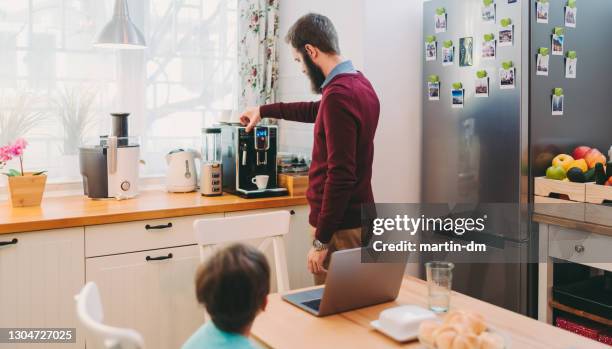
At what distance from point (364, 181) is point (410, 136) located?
3.31ft

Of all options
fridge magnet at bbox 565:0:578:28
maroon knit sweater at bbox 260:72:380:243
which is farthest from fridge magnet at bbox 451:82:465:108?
maroon knit sweater at bbox 260:72:380:243

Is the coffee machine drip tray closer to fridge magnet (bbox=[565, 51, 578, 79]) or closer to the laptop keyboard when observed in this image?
the laptop keyboard

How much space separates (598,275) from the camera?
2.96m

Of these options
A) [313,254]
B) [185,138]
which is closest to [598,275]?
[313,254]

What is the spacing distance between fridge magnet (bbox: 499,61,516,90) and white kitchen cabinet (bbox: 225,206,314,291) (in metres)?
1.11

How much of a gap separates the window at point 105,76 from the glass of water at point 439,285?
2.09 meters

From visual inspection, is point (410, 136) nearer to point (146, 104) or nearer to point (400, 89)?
point (400, 89)

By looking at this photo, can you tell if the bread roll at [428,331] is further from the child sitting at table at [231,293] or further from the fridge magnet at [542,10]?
the fridge magnet at [542,10]

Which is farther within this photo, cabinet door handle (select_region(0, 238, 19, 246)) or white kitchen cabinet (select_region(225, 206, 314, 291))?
white kitchen cabinet (select_region(225, 206, 314, 291))

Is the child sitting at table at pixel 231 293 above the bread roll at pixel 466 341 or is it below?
above

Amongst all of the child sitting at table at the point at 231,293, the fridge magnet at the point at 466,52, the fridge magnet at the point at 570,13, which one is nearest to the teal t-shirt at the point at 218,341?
the child sitting at table at the point at 231,293

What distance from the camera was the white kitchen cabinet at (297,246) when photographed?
9.84ft

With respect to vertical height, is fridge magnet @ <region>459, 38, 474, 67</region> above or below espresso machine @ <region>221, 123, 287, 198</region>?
above

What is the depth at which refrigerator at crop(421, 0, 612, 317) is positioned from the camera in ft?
8.71
